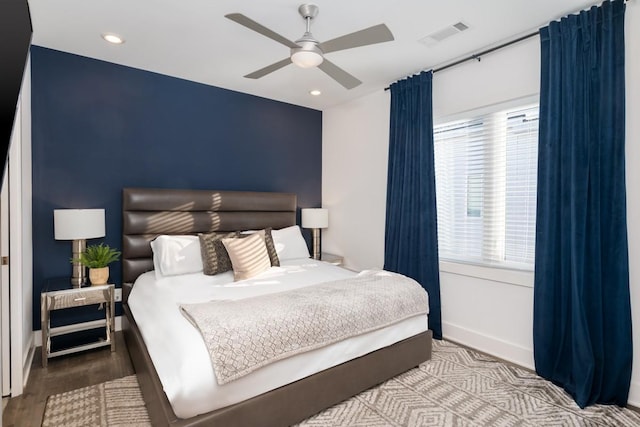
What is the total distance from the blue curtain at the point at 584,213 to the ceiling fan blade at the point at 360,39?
1.37 metres

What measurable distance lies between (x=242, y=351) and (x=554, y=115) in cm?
264

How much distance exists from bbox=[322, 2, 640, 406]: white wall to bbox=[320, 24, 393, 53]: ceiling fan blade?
1.37m

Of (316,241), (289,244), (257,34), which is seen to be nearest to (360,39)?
(257,34)

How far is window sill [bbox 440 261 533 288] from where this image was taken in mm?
2807

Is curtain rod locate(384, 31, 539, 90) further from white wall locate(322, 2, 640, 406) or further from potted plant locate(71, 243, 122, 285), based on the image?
potted plant locate(71, 243, 122, 285)

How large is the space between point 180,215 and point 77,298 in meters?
1.14

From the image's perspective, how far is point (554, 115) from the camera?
252 cm

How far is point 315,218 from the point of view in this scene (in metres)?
4.47

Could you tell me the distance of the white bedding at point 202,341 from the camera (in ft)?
5.51

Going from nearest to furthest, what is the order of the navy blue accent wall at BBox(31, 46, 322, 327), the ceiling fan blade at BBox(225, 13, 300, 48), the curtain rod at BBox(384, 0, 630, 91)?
the ceiling fan blade at BBox(225, 13, 300, 48) < the curtain rod at BBox(384, 0, 630, 91) < the navy blue accent wall at BBox(31, 46, 322, 327)

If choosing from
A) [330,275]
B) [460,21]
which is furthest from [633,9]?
[330,275]

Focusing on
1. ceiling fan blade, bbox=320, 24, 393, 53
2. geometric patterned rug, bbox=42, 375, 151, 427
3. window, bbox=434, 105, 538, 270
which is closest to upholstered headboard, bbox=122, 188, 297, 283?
geometric patterned rug, bbox=42, 375, 151, 427

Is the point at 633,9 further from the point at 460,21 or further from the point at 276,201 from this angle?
the point at 276,201

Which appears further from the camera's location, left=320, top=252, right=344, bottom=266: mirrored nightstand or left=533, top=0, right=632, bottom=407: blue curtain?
left=320, top=252, right=344, bottom=266: mirrored nightstand
